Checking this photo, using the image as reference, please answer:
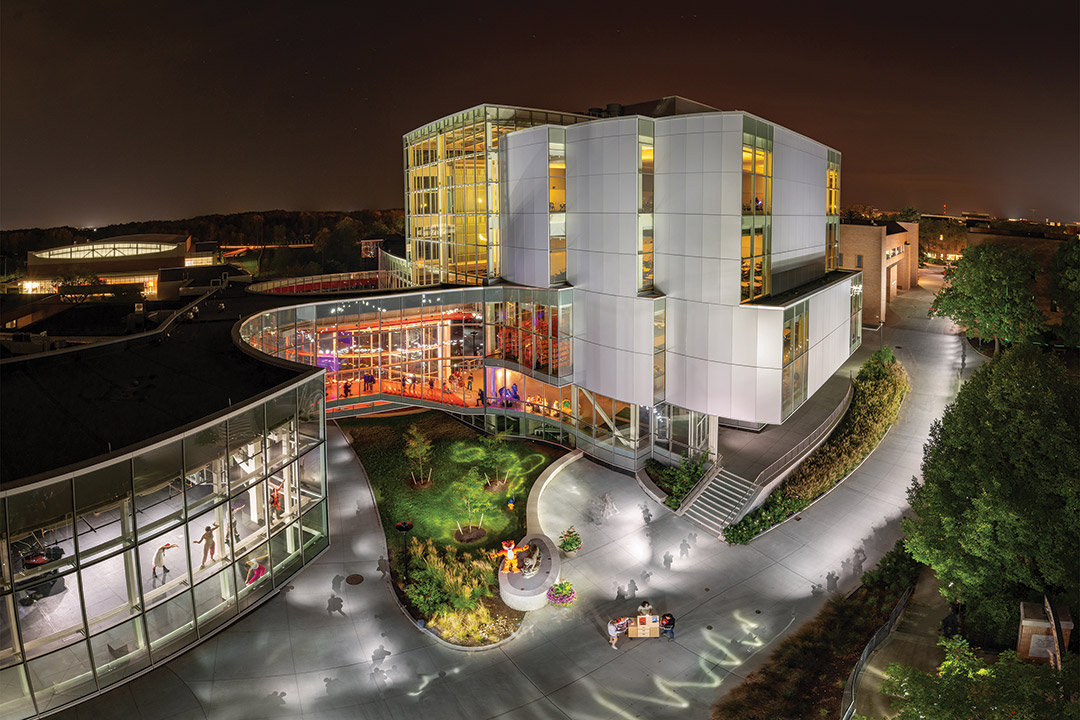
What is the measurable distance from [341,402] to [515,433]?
9.45m

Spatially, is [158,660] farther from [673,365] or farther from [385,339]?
[673,365]

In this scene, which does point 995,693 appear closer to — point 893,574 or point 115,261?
point 893,574

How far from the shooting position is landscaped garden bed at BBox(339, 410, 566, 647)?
893 inches

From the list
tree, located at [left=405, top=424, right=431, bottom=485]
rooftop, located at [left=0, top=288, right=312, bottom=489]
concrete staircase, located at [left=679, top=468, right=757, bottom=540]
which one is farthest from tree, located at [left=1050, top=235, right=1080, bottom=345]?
rooftop, located at [left=0, top=288, right=312, bottom=489]

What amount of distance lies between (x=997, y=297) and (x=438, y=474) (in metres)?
38.5

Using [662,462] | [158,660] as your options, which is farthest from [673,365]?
[158,660]

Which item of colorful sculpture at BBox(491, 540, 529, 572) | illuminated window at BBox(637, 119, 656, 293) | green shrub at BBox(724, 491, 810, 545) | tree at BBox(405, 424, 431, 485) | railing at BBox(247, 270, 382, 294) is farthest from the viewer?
railing at BBox(247, 270, 382, 294)

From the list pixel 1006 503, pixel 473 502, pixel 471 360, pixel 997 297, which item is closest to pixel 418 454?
pixel 473 502

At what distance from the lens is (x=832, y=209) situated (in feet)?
A: 131

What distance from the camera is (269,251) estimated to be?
132 meters

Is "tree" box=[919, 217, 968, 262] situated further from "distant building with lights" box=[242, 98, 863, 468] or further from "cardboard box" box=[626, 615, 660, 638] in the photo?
"cardboard box" box=[626, 615, 660, 638]

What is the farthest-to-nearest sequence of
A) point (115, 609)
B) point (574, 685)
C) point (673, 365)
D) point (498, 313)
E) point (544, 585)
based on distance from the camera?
1. point (498, 313)
2. point (673, 365)
3. point (544, 585)
4. point (574, 685)
5. point (115, 609)

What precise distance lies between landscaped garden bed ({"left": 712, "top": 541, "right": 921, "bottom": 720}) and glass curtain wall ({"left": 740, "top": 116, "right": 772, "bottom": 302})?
38.9 ft

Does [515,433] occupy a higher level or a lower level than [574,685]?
higher
